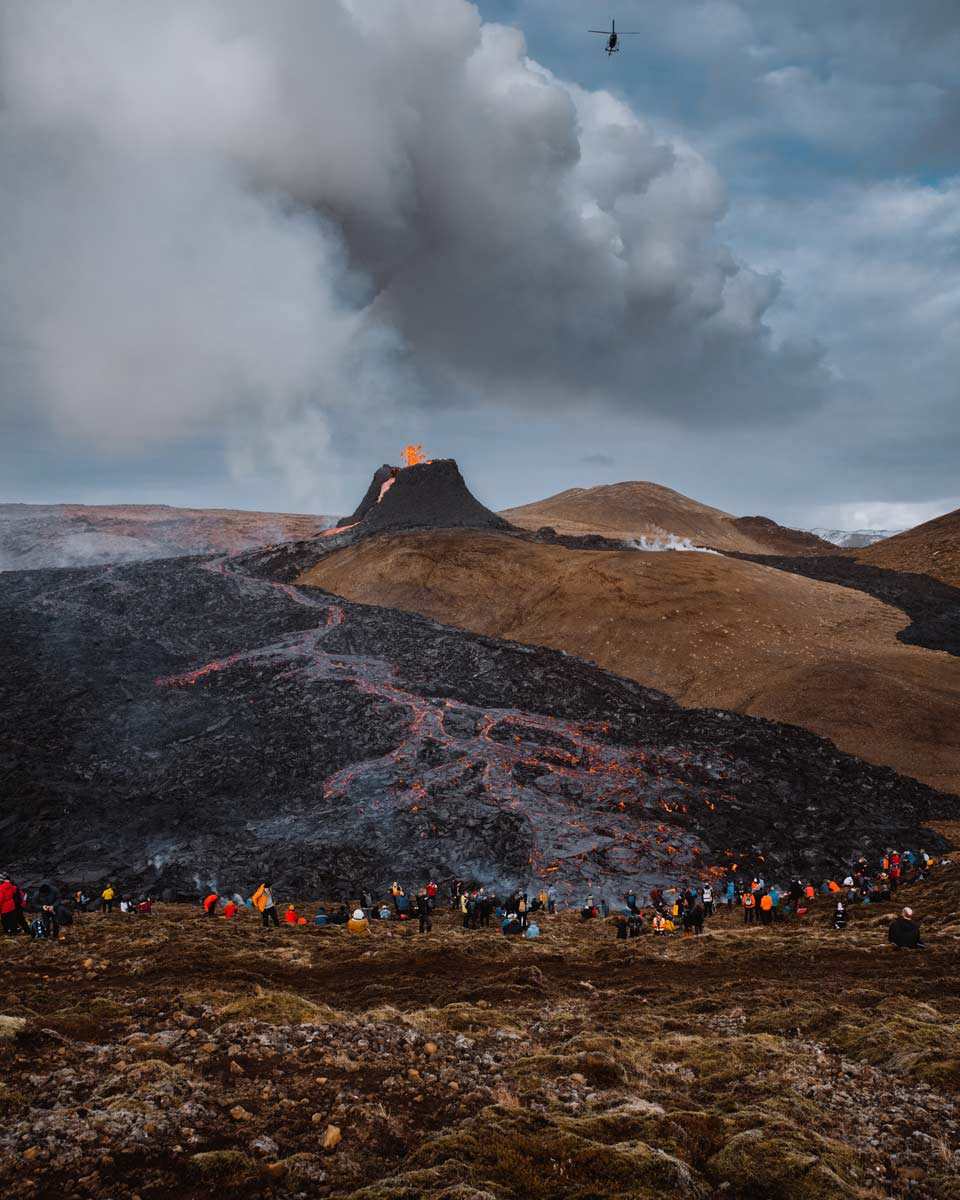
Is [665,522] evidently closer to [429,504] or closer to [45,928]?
[429,504]

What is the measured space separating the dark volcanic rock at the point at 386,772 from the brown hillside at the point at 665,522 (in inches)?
3870

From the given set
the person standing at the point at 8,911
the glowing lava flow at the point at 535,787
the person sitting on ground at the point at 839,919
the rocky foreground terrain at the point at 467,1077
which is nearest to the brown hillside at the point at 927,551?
the glowing lava flow at the point at 535,787

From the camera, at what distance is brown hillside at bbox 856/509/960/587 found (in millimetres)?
89812

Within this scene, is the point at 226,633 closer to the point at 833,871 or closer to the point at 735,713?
the point at 735,713

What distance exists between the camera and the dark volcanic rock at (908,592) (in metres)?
61.8

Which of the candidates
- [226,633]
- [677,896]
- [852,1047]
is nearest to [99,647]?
[226,633]

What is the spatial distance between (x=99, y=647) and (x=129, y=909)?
38.7 m

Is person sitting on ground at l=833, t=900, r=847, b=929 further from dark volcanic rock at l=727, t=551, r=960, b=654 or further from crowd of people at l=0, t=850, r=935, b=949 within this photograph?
dark volcanic rock at l=727, t=551, r=960, b=654

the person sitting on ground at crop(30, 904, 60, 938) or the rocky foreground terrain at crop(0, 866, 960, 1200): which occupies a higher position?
the rocky foreground terrain at crop(0, 866, 960, 1200)

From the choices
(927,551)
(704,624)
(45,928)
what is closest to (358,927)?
(45,928)

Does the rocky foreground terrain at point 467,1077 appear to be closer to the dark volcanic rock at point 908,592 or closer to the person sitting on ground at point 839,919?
the person sitting on ground at point 839,919

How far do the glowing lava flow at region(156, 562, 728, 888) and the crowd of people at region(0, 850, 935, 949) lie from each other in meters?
2.08

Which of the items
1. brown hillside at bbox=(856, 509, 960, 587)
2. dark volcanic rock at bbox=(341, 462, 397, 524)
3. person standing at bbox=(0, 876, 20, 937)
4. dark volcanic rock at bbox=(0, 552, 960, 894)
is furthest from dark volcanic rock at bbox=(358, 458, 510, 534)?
person standing at bbox=(0, 876, 20, 937)

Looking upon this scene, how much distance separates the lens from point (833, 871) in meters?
30.2
